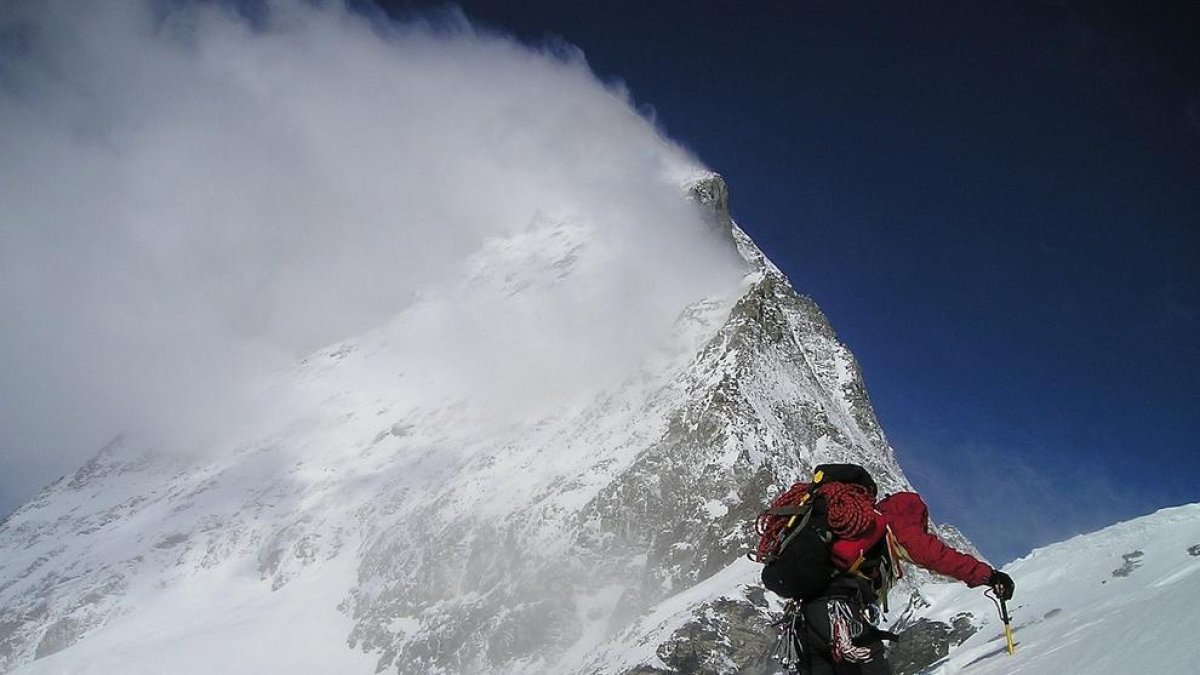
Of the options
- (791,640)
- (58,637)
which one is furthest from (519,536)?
(791,640)

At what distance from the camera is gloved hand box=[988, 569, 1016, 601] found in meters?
5.15

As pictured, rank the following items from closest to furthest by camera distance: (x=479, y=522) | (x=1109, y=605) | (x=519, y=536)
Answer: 1. (x=1109, y=605)
2. (x=519, y=536)
3. (x=479, y=522)

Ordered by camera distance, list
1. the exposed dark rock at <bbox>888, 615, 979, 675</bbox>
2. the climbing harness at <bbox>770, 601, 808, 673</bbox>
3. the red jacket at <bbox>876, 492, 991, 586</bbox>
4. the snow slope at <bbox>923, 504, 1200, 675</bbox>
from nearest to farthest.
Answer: the red jacket at <bbox>876, 492, 991, 586</bbox>
the climbing harness at <bbox>770, 601, 808, 673</bbox>
the snow slope at <bbox>923, 504, 1200, 675</bbox>
the exposed dark rock at <bbox>888, 615, 979, 675</bbox>

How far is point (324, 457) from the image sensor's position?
126750 millimetres

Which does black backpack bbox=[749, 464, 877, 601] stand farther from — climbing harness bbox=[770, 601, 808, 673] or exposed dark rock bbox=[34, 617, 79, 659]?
exposed dark rock bbox=[34, 617, 79, 659]

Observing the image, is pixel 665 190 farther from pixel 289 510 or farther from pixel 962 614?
pixel 962 614

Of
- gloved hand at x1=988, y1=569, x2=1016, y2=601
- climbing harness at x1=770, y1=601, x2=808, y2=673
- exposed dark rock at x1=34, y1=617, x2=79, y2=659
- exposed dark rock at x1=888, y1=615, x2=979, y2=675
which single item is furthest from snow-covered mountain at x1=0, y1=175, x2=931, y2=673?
gloved hand at x1=988, y1=569, x2=1016, y2=601

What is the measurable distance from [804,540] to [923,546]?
2.52 ft

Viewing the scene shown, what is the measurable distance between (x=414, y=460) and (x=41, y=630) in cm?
5580

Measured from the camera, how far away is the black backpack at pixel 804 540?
211 inches

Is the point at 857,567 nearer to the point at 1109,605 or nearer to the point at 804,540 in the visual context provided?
the point at 804,540

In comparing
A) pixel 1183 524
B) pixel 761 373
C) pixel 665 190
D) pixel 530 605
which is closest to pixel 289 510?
pixel 530 605

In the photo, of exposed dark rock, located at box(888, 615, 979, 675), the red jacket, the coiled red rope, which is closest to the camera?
the red jacket

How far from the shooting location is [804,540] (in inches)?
213
